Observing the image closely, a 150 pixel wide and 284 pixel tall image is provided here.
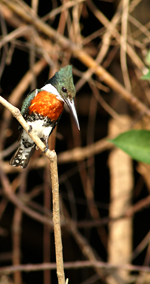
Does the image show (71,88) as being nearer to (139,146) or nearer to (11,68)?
(139,146)

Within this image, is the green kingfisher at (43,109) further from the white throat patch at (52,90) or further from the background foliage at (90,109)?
the background foliage at (90,109)

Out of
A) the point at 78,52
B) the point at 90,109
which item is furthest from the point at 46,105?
the point at 90,109

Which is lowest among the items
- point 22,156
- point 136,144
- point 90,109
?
point 136,144

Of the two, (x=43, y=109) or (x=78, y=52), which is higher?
(x=78, y=52)

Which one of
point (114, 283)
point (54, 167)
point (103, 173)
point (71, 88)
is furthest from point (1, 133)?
point (103, 173)

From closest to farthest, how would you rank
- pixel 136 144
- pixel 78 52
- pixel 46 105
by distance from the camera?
pixel 136 144 < pixel 46 105 < pixel 78 52

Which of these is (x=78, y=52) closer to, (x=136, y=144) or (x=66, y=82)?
(x=66, y=82)

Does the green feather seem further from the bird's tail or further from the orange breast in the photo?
the bird's tail

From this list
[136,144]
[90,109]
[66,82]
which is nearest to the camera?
[136,144]
